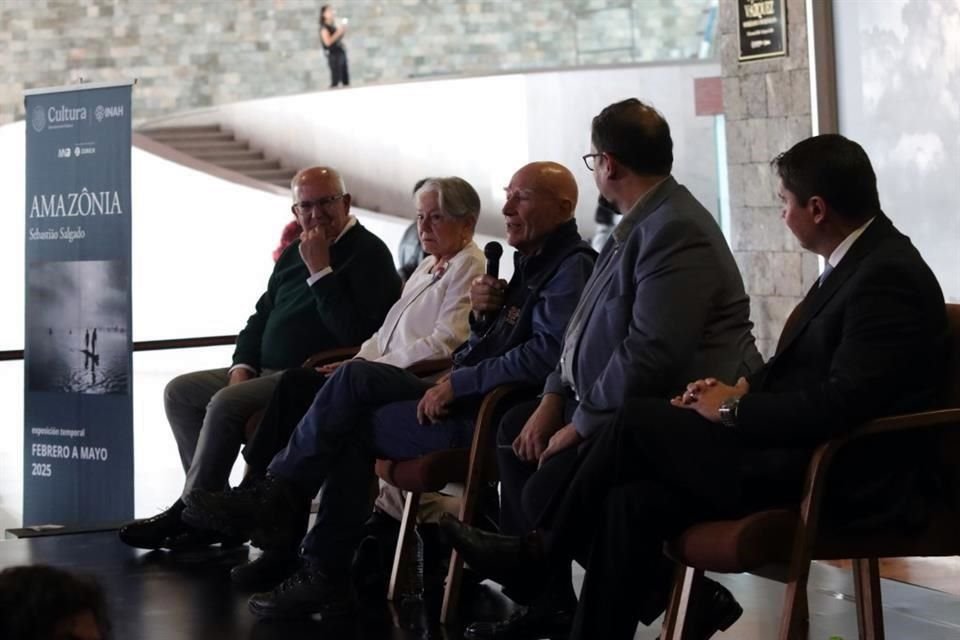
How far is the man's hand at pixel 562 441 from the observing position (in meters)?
3.32

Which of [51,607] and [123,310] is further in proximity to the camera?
[123,310]

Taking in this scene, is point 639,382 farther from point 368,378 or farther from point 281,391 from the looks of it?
point 281,391

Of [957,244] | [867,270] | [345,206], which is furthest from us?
[957,244]

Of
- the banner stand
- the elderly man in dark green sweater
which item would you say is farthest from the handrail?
the elderly man in dark green sweater

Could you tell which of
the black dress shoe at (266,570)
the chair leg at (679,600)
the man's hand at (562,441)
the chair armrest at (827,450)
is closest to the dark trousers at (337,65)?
the black dress shoe at (266,570)

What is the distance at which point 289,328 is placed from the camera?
5.15 meters

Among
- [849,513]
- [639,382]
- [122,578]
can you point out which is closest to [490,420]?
[639,382]

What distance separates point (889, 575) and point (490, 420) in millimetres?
1364

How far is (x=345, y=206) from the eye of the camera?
5.13 m

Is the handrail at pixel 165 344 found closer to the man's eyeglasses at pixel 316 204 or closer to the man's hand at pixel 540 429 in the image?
the man's eyeglasses at pixel 316 204

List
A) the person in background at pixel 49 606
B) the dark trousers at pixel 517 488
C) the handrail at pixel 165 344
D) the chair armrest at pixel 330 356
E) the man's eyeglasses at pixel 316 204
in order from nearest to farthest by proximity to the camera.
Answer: the person in background at pixel 49 606, the dark trousers at pixel 517 488, the chair armrest at pixel 330 356, the man's eyeglasses at pixel 316 204, the handrail at pixel 165 344

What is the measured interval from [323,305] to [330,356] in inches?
6.7

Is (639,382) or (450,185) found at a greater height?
(450,185)

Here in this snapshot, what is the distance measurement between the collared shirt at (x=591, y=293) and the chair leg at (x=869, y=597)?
0.75 metres
